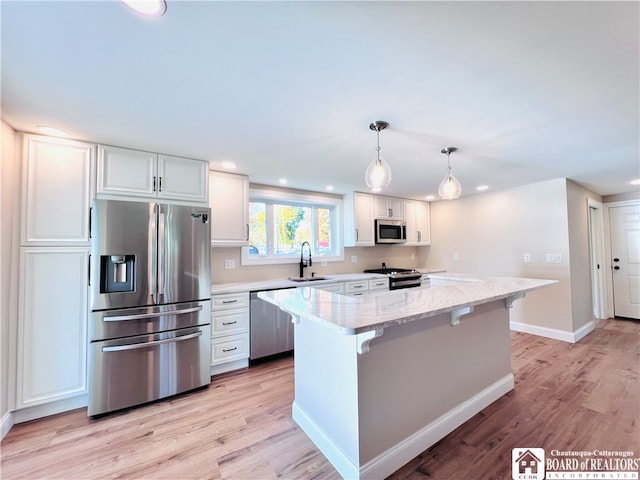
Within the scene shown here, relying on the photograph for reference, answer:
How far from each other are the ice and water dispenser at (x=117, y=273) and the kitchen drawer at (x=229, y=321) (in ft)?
2.73

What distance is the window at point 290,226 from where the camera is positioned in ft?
12.4

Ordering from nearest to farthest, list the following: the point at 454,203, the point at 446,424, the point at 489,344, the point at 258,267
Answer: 1. the point at 446,424
2. the point at 489,344
3. the point at 258,267
4. the point at 454,203

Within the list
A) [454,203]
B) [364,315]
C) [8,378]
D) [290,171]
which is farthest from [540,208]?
[8,378]

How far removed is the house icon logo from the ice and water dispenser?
2962mm

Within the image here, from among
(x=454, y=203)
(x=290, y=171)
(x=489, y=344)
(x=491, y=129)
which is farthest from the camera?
(x=454, y=203)

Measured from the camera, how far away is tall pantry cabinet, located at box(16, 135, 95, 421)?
204 cm

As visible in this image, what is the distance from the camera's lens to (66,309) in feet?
7.04

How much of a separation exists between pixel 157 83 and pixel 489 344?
3022 millimetres

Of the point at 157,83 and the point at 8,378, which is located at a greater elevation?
the point at 157,83

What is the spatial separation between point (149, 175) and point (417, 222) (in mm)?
4361

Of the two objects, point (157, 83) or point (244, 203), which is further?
point (244, 203)

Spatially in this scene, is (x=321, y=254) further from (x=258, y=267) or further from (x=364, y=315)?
(x=364, y=315)

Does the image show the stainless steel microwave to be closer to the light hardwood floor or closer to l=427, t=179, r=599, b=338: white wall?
l=427, t=179, r=599, b=338: white wall

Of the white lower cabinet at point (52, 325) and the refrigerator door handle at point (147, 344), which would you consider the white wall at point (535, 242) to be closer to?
the refrigerator door handle at point (147, 344)
